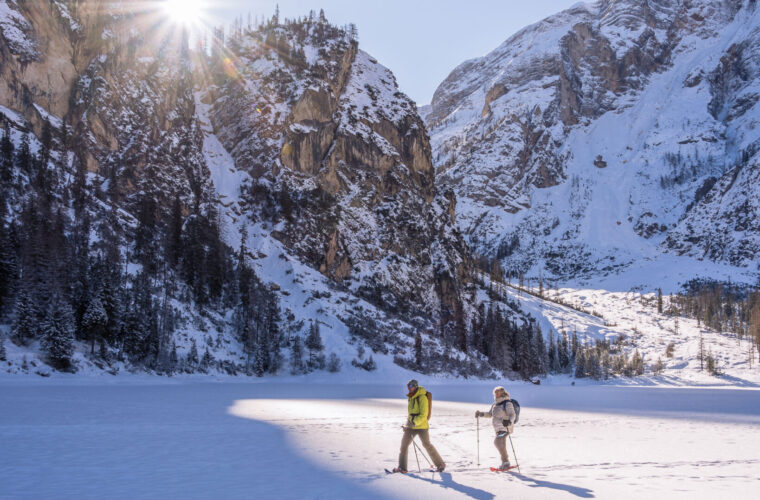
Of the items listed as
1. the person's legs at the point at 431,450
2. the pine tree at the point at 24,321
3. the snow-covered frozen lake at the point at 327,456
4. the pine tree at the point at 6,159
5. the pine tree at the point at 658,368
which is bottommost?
the pine tree at the point at 658,368

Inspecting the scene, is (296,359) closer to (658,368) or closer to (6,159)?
(6,159)

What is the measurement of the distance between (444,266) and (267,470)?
130m

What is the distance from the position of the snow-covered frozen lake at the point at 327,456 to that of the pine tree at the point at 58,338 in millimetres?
22675

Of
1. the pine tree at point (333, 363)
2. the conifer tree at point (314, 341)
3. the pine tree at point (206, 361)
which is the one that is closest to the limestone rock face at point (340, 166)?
the conifer tree at point (314, 341)

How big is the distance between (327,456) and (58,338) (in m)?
46.3

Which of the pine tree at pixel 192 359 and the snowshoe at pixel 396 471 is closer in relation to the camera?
the snowshoe at pixel 396 471

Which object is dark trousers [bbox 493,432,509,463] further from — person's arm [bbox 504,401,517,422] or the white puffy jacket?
person's arm [bbox 504,401,517,422]

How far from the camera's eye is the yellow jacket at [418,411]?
15.0m

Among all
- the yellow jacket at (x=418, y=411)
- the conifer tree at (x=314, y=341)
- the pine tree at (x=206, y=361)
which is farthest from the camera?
the conifer tree at (x=314, y=341)

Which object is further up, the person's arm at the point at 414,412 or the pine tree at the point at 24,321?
the pine tree at the point at 24,321

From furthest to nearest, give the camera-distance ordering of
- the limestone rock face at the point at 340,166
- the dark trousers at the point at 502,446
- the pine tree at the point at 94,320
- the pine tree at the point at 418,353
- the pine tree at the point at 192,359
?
the limestone rock face at the point at 340,166
the pine tree at the point at 418,353
the pine tree at the point at 192,359
the pine tree at the point at 94,320
the dark trousers at the point at 502,446

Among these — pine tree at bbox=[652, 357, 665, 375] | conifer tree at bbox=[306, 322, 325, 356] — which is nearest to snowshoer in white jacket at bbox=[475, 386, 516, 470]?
conifer tree at bbox=[306, 322, 325, 356]

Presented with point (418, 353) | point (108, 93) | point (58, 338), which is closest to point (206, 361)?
point (58, 338)

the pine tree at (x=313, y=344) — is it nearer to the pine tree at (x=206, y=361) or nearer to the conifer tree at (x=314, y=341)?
the conifer tree at (x=314, y=341)
